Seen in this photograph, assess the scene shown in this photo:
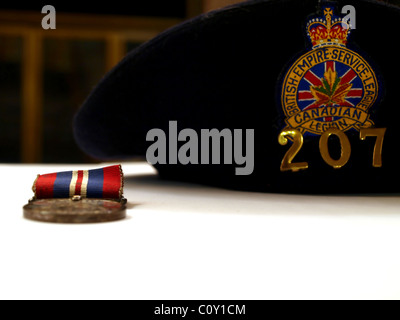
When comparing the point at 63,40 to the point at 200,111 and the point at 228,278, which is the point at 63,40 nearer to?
the point at 200,111

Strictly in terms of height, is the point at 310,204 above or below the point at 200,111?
below

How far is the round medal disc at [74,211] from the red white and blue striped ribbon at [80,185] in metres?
0.01

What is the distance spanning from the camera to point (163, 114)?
646 mm

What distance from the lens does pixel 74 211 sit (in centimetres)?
39

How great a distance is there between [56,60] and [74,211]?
9.12 feet

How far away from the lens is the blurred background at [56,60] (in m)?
2.90

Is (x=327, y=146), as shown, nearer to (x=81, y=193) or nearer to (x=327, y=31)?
(x=327, y=31)

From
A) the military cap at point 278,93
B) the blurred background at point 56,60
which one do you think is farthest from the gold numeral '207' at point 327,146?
the blurred background at point 56,60

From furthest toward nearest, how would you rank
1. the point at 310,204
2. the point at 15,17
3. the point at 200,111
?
the point at 15,17, the point at 200,111, the point at 310,204

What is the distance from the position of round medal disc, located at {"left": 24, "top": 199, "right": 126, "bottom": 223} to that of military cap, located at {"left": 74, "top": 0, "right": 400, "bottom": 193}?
0.68ft

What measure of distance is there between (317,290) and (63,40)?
2.94m

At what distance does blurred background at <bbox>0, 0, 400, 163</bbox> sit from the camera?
9.53 feet
